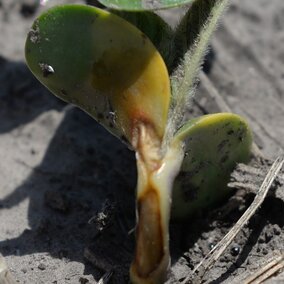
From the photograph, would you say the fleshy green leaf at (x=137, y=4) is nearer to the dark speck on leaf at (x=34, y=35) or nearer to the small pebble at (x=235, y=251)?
the dark speck on leaf at (x=34, y=35)

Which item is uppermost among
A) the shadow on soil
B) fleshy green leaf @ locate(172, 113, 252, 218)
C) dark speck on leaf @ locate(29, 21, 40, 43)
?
dark speck on leaf @ locate(29, 21, 40, 43)

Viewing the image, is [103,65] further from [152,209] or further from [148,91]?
[152,209]

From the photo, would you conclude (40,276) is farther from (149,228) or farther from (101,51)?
(101,51)

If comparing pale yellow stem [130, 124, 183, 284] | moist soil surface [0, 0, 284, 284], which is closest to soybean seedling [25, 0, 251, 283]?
pale yellow stem [130, 124, 183, 284]

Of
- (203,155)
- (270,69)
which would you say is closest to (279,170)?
(203,155)

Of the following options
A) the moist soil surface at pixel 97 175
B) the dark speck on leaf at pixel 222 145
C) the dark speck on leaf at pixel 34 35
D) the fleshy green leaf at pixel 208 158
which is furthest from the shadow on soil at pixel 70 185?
the dark speck on leaf at pixel 34 35

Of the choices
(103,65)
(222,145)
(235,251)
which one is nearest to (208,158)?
(222,145)

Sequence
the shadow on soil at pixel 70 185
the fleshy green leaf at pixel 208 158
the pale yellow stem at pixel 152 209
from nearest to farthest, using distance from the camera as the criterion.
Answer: the pale yellow stem at pixel 152 209, the fleshy green leaf at pixel 208 158, the shadow on soil at pixel 70 185

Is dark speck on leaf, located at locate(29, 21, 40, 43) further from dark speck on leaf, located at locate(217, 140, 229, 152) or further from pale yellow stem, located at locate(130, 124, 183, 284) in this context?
dark speck on leaf, located at locate(217, 140, 229, 152)
